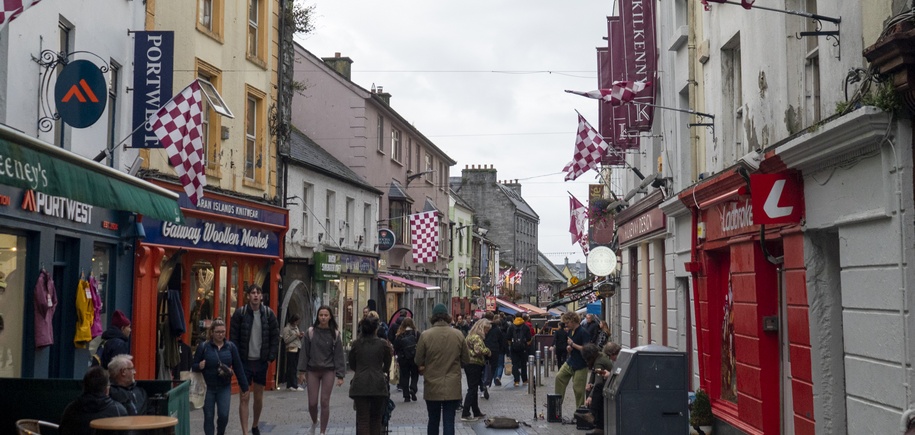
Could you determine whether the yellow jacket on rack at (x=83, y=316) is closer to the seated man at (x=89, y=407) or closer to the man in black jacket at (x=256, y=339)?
the man in black jacket at (x=256, y=339)

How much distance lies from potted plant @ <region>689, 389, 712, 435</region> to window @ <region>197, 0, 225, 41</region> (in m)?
12.5

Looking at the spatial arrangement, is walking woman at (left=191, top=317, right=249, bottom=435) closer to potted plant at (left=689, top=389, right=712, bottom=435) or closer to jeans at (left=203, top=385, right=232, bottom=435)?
jeans at (left=203, top=385, right=232, bottom=435)

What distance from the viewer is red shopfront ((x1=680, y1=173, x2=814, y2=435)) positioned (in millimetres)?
11391

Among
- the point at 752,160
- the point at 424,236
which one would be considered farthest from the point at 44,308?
the point at 424,236

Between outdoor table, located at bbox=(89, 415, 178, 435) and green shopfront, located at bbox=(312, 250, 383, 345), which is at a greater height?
green shopfront, located at bbox=(312, 250, 383, 345)

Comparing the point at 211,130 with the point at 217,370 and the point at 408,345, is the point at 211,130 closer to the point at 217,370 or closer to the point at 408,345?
the point at 408,345

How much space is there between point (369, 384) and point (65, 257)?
5266 millimetres

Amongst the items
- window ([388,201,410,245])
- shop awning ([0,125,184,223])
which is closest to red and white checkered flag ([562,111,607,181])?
shop awning ([0,125,184,223])

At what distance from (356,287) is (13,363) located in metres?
21.9

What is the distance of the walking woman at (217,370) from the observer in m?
12.9

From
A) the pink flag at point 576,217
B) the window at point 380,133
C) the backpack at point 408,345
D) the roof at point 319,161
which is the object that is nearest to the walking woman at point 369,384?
the backpack at point 408,345

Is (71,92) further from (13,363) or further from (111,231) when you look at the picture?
(111,231)

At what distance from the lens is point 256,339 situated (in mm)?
14406

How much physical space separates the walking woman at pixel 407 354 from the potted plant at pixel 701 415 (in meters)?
6.03
